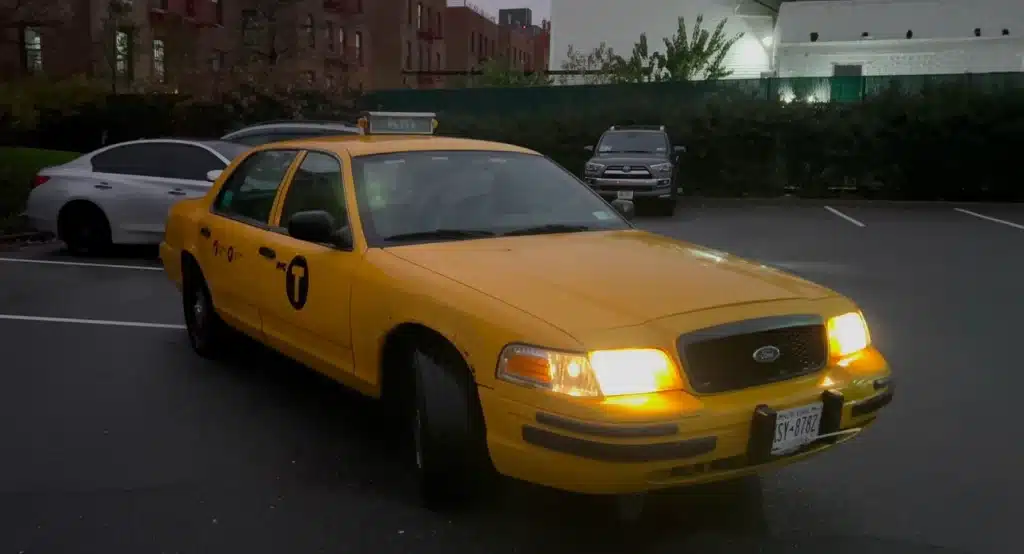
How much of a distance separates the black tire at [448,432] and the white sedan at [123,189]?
306 inches

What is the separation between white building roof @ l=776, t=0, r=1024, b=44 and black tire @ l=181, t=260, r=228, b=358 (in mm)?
26156

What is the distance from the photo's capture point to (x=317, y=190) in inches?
210

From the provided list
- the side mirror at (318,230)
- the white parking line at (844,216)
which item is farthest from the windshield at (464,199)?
the white parking line at (844,216)

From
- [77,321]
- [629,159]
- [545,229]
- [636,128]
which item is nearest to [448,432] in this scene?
[545,229]

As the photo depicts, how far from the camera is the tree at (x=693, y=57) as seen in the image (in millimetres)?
32500

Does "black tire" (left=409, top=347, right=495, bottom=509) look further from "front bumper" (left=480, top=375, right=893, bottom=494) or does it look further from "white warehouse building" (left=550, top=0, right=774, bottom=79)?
"white warehouse building" (left=550, top=0, right=774, bottom=79)

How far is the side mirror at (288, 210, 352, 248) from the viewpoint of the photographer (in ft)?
15.3

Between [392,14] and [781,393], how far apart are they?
54518 mm

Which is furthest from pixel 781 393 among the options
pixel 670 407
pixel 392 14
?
pixel 392 14

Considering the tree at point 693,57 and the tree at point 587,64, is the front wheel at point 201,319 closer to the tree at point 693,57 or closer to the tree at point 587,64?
the tree at point 693,57

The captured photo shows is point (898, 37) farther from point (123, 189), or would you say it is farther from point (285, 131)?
point (123, 189)

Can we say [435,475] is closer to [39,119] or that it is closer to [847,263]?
[847,263]

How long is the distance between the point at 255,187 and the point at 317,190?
0.96 metres

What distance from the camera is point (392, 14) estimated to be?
55.6 m
